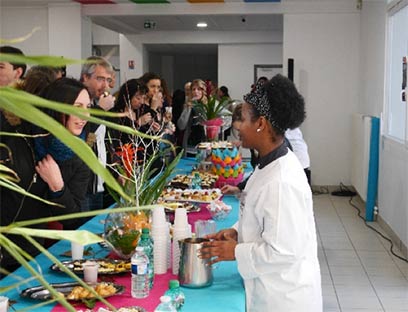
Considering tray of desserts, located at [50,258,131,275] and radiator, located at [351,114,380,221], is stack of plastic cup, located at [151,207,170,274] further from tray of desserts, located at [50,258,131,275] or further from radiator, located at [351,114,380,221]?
radiator, located at [351,114,380,221]

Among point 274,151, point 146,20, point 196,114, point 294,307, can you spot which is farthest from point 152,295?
point 146,20

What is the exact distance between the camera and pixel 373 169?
669 centimetres

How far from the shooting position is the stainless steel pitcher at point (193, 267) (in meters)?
2.02

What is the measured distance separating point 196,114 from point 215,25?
5401mm

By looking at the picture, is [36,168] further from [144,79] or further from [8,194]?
[144,79]

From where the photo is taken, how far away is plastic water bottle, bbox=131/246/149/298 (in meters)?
1.91

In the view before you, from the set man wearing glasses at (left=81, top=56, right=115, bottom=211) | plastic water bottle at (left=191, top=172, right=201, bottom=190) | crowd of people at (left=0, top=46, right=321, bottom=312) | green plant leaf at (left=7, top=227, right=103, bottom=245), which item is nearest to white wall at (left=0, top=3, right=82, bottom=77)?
man wearing glasses at (left=81, top=56, right=115, bottom=211)

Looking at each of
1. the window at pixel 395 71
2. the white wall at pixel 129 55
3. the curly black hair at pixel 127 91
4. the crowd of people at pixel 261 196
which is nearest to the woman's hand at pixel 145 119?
the curly black hair at pixel 127 91

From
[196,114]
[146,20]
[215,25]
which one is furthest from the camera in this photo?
[215,25]

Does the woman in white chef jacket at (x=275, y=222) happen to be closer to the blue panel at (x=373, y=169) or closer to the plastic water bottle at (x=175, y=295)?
the plastic water bottle at (x=175, y=295)

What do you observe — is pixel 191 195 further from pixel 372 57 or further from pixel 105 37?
pixel 105 37

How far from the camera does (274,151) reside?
209 cm

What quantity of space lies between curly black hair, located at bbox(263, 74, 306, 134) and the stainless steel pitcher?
1.70ft

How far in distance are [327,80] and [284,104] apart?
6897 millimetres
